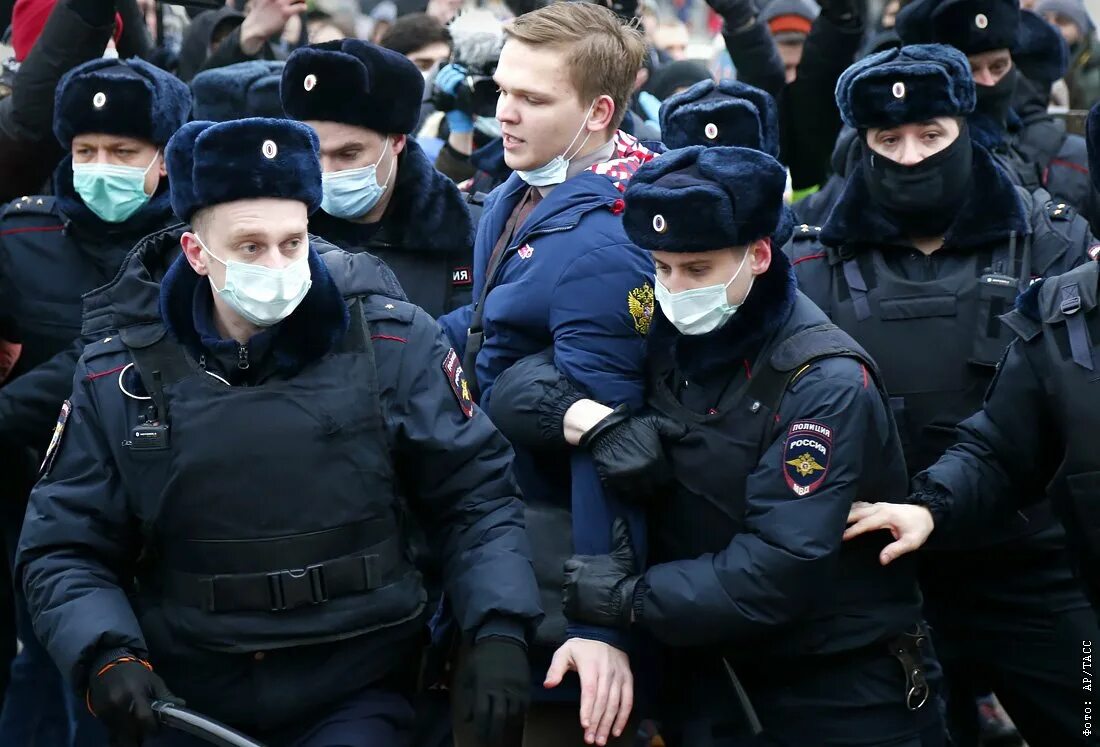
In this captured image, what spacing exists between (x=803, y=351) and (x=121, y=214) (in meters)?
2.83

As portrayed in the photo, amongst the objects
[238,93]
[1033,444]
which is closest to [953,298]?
[1033,444]

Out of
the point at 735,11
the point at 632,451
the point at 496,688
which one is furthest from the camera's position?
the point at 735,11

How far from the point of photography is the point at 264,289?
3.94 meters

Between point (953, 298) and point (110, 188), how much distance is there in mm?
2915

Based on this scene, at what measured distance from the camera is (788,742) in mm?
4242

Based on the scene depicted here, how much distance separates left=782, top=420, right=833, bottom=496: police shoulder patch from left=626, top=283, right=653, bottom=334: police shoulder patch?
0.64 m

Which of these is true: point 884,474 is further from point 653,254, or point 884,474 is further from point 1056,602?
point 1056,602

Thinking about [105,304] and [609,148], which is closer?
[105,304]

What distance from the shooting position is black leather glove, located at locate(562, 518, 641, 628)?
13.6 ft

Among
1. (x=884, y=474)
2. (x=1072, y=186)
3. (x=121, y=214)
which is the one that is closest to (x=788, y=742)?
(x=884, y=474)

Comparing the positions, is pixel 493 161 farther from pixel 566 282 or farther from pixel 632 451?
pixel 632 451

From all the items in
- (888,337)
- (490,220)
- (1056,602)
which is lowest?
(1056,602)

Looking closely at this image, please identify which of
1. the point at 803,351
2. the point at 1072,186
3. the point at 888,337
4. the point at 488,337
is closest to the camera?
the point at 803,351

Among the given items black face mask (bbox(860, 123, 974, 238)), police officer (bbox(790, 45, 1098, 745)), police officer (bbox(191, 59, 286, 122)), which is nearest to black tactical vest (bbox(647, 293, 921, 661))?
police officer (bbox(790, 45, 1098, 745))
